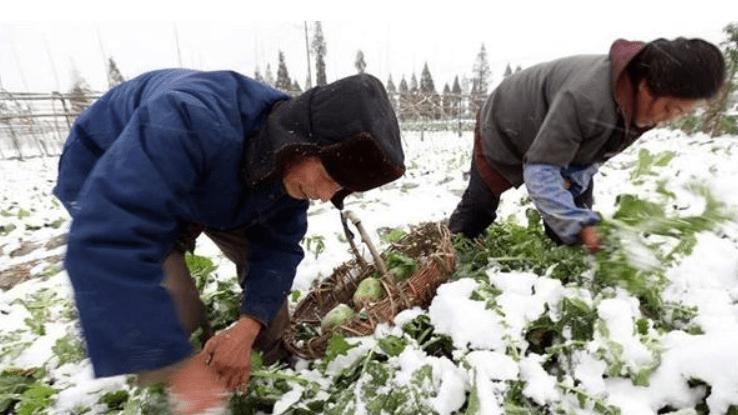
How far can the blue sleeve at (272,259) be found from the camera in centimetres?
194

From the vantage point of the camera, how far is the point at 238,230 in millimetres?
2098

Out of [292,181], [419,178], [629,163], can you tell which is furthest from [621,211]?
[419,178]

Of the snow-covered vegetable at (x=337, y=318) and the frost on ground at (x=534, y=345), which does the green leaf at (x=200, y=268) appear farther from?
the snow-covered vegetable at (x=337, y=318)

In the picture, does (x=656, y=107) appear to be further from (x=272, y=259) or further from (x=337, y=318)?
(x=272, y=259)

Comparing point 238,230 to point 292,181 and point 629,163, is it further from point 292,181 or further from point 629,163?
point 629,163

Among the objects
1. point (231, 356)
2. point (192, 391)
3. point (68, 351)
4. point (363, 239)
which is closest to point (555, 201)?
point (363, 239)

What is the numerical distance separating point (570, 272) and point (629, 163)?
5012 millimetres

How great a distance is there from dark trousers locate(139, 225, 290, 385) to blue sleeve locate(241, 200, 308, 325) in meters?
0.12

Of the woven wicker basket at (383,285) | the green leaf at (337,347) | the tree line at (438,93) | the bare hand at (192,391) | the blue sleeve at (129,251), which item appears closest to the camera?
the blue sleeve at (129,251)

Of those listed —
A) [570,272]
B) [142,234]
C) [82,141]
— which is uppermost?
[82,141]

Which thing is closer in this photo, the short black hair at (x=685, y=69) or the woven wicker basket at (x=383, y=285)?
the short black hair at (x=685, y=69)

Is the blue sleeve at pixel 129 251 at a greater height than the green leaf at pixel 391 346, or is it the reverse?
the blue sleeve at pixel 129 251

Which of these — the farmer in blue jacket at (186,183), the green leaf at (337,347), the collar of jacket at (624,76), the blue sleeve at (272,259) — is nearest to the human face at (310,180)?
the farmer in blue jacket at (186,183)

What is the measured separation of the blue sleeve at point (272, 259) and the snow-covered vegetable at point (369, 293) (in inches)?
13.9
